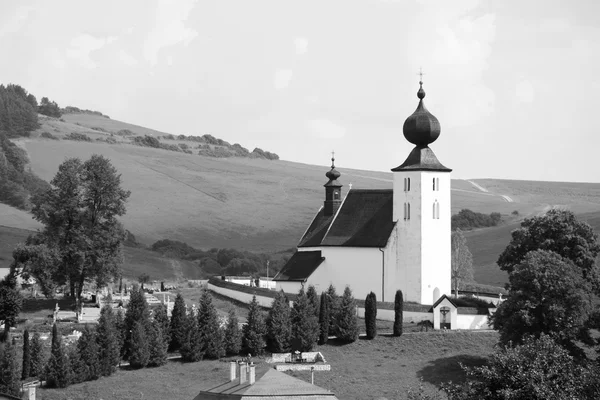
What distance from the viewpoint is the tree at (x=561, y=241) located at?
6844 cm

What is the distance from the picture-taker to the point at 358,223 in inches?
3059

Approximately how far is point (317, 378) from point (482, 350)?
10857 mm

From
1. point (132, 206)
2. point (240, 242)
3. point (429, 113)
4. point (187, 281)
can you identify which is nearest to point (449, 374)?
point (429, 113)

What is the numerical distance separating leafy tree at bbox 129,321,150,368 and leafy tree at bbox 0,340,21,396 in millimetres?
5564

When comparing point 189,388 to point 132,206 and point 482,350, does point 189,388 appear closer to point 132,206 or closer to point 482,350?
point 482,350

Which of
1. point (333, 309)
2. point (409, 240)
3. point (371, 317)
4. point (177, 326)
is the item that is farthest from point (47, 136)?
point (177, 326)

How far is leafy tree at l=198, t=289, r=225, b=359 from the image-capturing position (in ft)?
203

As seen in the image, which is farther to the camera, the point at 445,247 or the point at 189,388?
the point at 445,247

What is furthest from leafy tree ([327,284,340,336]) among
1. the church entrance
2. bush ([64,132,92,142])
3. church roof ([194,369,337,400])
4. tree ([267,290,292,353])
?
bush ([64,132,92,142])

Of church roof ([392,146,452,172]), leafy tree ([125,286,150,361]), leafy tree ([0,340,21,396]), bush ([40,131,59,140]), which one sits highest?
bush ([40,131,59,140])

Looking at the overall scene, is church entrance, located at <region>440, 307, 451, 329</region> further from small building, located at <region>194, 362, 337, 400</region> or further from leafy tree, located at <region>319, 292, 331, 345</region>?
small building, located at <region>194, 362, 337, 400</region>

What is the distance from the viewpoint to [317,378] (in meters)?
58.6

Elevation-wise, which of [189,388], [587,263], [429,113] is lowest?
[189,388]

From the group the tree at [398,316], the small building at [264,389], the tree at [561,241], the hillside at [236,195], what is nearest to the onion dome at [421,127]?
the tree at [561,241]
